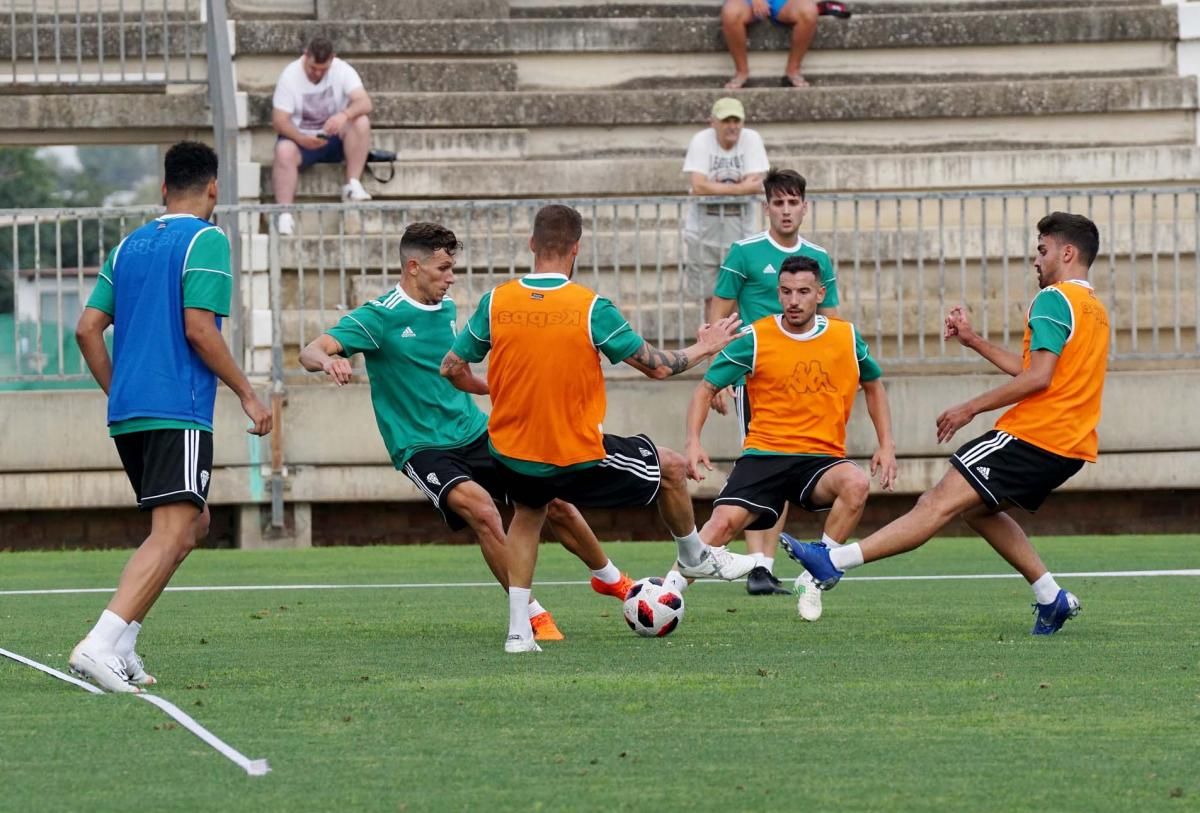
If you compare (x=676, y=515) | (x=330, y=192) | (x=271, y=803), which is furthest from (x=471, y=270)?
(x=271, y=803)

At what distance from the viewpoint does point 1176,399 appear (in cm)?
1540

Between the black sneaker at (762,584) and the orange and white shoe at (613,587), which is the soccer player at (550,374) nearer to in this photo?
the orange and white shoe at (613,587)

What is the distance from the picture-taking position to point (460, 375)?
29.3ft

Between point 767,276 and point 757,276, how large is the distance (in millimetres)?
57

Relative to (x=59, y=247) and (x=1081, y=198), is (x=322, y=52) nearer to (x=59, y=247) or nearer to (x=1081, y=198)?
(x=59, y=247)

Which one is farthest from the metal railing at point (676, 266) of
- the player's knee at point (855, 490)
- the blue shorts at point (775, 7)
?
the player's knee at point (855, 490)

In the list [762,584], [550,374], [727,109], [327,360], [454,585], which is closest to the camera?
[550,374]

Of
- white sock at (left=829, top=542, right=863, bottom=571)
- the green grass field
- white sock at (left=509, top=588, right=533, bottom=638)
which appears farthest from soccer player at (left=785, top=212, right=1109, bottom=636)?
white sock at (left=509, top=588, right=533, bottom=638)

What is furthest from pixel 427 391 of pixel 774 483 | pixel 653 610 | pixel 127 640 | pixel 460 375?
pixel 127 640

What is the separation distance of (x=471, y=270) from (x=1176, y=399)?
17.1ft

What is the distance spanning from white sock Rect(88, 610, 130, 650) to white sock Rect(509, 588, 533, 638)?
1.74 meters

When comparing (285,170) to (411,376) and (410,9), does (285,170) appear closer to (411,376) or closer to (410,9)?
(410,9)

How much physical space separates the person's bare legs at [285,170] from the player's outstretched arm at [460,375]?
28.8 ft

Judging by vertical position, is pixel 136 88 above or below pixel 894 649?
above
